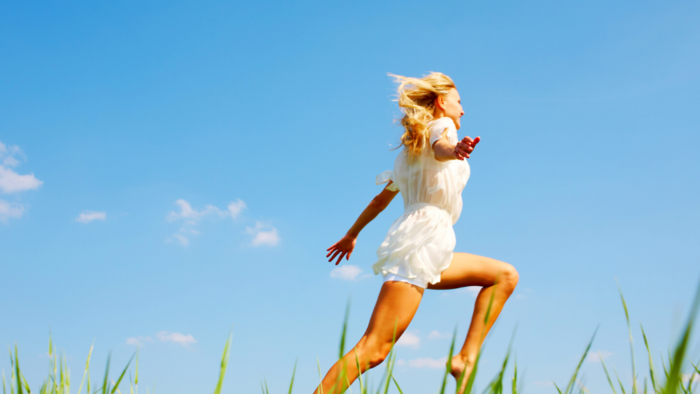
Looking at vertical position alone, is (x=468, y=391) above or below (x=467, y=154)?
below

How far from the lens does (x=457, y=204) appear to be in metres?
3.43

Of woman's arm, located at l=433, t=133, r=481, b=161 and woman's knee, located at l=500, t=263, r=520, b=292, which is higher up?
woman's arm, located at l=433, t=133, r=481, b=161

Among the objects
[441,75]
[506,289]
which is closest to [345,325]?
[506,289]

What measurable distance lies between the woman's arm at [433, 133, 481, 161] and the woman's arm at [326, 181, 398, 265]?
2.58 feet

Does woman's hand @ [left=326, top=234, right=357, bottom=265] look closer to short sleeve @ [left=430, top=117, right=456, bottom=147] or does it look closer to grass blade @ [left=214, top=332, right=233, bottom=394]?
short sleeve @ [left=430, top=117, right=456, bottom=147]

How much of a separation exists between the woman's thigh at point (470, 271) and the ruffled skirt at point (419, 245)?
0.09 m

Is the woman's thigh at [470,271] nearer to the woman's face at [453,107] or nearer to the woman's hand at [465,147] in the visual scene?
the woman's hand at [465,147]

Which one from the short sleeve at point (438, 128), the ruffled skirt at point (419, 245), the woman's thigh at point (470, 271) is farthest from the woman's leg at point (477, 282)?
the short sleeve at point (438, 128)

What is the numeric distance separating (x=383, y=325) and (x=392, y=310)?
100mm

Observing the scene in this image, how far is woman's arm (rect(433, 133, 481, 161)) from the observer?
2.79 meters

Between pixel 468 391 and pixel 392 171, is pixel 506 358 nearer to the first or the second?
pixel 468 391

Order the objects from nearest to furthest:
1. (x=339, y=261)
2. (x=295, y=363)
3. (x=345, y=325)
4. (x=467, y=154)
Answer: (x=345, y=325) → (x=295, y=363) → (x=467, y=154) → (x=339, y=261)

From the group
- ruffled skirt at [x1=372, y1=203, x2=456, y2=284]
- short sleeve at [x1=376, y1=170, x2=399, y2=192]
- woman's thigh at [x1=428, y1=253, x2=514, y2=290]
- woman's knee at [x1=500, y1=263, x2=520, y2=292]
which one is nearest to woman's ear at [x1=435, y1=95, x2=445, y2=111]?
short sleeve at [x1=376, y1=170, x2=399, y2=192]

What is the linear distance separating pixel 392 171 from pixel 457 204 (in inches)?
21.2
